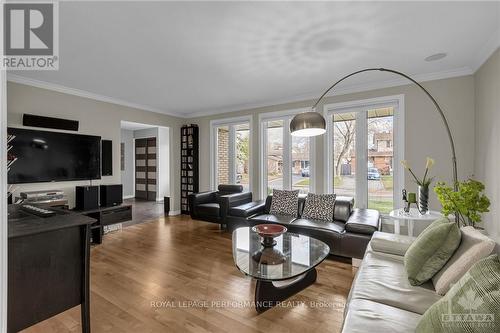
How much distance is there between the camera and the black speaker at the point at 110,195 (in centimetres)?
429

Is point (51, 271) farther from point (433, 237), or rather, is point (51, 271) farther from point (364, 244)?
point (364, 244)

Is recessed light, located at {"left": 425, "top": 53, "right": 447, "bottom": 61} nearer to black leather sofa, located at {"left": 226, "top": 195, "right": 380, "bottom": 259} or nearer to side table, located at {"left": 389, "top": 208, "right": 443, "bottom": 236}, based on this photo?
side table, located at {"left": 389, "top": 208, "right": 443, "bottom": 236}

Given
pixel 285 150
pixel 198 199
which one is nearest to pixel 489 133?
pixel 285 150

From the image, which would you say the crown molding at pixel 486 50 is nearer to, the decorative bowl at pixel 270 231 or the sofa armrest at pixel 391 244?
the sofa armrest at pixel 391 244

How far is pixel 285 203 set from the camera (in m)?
4.10

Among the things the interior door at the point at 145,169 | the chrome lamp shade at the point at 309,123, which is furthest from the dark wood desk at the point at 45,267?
the interior door at the point at 145,169

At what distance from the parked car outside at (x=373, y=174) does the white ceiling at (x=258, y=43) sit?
144 cm

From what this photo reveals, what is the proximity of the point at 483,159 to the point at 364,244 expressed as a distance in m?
1.78

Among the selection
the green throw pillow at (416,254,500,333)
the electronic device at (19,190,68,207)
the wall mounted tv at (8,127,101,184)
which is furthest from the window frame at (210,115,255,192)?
the green throw pillow at (416,254,500,333)

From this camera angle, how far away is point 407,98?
366 centimetres

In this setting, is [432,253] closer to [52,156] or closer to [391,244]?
[391,244]

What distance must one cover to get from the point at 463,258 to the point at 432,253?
22cm

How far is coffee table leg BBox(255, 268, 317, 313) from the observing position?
2082 millimetres

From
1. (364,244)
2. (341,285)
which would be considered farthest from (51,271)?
(364,244)
